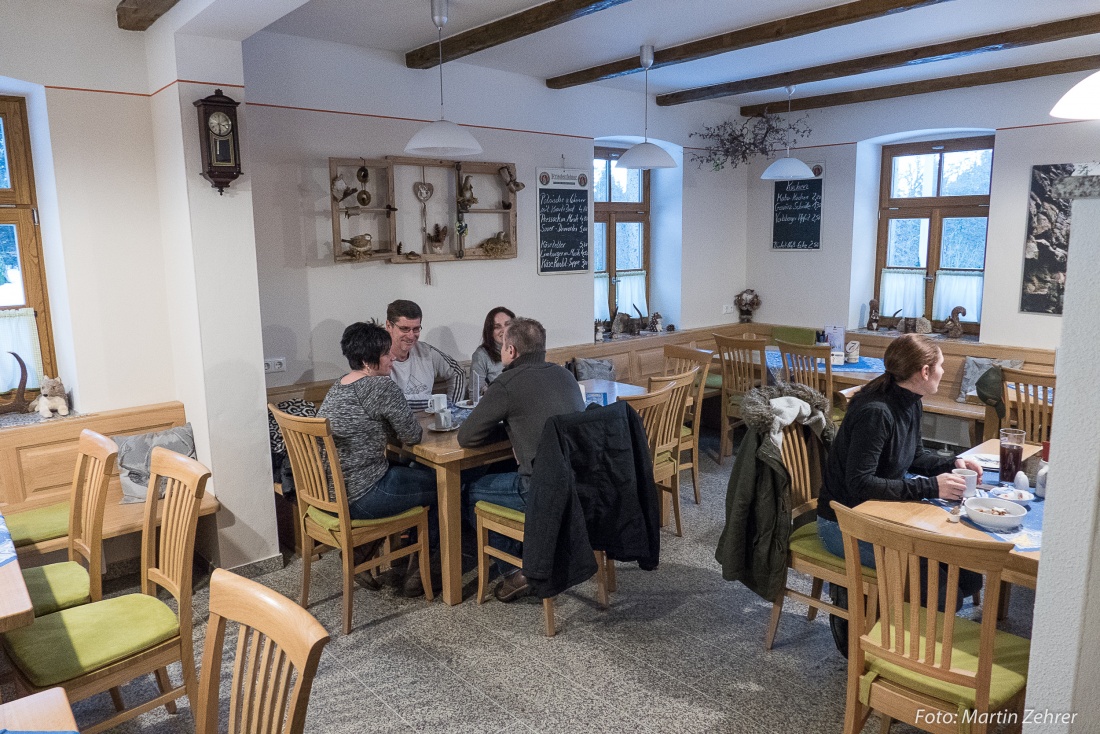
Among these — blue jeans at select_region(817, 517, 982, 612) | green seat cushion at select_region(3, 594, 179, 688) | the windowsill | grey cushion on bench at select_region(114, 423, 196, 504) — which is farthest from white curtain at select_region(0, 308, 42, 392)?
the windowsill

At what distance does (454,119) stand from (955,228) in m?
3.82

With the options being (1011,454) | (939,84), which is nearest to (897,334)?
(939,84)

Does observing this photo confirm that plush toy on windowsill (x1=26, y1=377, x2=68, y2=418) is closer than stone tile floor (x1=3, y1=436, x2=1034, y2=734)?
No

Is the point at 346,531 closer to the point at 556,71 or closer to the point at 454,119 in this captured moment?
the point at 454,119

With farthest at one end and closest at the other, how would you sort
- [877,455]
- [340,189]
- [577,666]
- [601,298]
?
[601,298], [340,189], [577,666], [877,455]

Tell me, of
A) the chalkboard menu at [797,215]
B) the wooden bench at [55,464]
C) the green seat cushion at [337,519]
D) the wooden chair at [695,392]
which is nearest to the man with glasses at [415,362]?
the green seat cushion at [337,519]

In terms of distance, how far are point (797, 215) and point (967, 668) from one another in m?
5.08

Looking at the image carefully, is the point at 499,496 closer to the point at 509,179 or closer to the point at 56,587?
the point at 56,587

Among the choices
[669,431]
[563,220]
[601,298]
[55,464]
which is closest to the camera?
[55,464]

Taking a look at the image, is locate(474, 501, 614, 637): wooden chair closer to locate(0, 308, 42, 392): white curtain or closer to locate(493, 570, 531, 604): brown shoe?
locate(493, 570, 531, 604): brown shoe

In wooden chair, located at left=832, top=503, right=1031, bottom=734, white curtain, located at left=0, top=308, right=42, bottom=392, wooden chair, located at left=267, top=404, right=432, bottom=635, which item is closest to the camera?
wooden chair, located at left=832, top=503, right=1031, bottom=734

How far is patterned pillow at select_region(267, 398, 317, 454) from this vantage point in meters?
3.73

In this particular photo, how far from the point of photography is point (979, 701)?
186 centimetres

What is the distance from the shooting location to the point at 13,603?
1730mm
